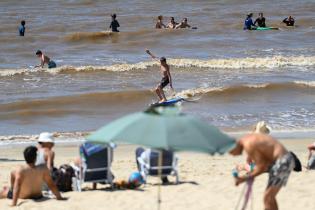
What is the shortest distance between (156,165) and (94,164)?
0.83m

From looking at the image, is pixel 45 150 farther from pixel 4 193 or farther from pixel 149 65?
pixel 149 65

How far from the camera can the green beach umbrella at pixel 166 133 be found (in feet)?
19.4

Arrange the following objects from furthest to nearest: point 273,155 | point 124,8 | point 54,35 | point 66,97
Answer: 1. point 124,8
2. point 54,35
3. point 66,97
4. point 273,155

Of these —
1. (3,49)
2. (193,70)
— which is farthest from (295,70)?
(3,49)

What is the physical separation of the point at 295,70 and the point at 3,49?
1173cm

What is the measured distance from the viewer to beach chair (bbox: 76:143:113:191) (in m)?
8.99

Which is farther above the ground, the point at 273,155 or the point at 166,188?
the point at 273,155

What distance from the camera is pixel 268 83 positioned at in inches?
778

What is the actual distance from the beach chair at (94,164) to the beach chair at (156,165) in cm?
51

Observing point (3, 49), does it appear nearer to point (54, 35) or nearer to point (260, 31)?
point (54, 35)

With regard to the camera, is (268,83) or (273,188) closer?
(273,188)

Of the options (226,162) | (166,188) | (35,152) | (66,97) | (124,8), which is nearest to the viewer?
(35,152)

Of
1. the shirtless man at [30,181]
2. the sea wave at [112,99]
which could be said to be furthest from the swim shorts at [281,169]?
the sea wave at [112,99]

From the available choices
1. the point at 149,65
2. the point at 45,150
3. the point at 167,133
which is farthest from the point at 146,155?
the point at 149,65
